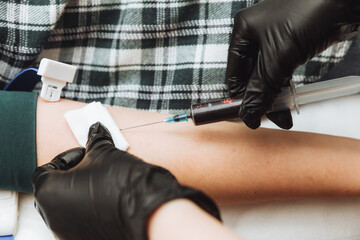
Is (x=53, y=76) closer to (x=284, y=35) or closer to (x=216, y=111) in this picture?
(x=216, y=111)

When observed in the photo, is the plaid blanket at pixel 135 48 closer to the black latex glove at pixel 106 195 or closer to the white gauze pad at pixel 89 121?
the white gauze pad at pixel 89 121

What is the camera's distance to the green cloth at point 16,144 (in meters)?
0.82

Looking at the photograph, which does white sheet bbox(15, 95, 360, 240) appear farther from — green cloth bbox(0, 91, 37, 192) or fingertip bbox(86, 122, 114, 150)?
fingertip bbox(86, 122, 114, 150)

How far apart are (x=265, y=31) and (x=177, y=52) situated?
0.30 metres

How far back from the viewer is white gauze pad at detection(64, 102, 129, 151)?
85cm

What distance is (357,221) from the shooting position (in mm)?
972

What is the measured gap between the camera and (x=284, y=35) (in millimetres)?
777

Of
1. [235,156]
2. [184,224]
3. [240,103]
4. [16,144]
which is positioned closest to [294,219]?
[235,156]

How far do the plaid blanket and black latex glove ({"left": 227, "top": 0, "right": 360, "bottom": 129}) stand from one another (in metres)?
0.16

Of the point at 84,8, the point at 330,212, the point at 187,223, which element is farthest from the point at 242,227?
the point at 84,8

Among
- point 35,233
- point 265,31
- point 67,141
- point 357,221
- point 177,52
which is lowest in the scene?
point 35,233

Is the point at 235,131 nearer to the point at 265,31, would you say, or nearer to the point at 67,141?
the point at 265,31

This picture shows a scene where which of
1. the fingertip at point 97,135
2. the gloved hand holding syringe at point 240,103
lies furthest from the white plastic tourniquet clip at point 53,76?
the gloved hand holding syringe at point 240,103

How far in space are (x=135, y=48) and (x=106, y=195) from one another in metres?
0.51
